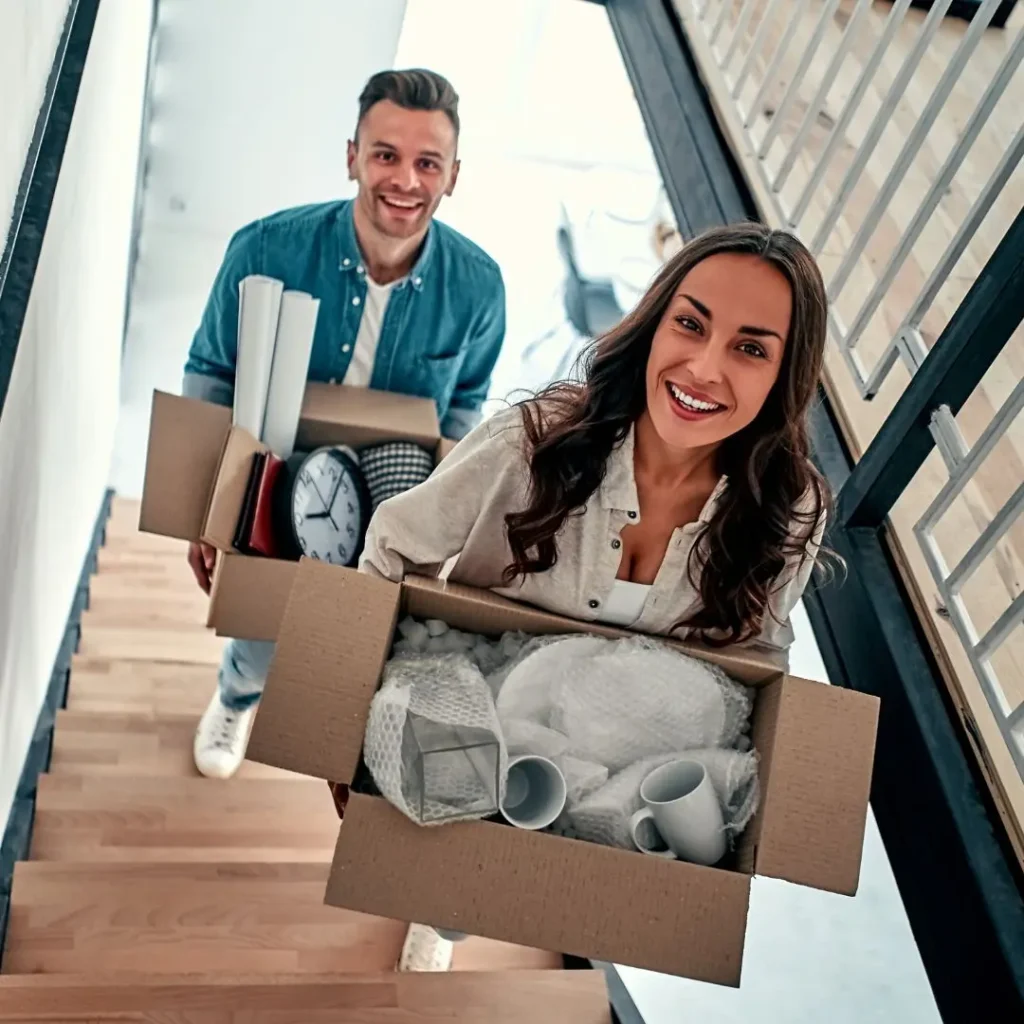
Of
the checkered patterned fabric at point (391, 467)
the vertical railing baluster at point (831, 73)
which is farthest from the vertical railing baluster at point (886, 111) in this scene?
the checkered patterned fabric at point (391, 467)

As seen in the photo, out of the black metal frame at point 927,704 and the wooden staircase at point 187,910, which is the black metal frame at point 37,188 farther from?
the black metal frame at point 927,704

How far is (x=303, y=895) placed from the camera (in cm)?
176

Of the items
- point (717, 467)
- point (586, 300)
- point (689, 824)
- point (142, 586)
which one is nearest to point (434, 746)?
point (689, 824)

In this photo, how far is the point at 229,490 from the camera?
5.49 ft

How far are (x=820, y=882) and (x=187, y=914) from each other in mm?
1062

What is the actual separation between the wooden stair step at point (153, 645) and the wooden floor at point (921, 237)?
5.49 ft

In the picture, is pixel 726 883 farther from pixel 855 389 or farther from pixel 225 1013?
pixel 855 389

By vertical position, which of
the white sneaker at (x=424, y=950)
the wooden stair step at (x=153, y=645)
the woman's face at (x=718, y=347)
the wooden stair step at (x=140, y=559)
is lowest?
the wooden stair step at (x=140, y=559)

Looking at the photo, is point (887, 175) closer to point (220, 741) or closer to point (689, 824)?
point (689, 824)

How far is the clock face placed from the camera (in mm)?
1711

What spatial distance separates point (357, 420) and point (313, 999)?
92 cm

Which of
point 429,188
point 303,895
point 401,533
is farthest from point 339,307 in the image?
point 303,895

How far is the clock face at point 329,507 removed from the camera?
1.71 m

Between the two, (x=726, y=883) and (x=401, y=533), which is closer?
(x=726, y=883)
